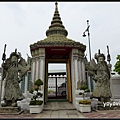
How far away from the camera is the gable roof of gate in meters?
9.47

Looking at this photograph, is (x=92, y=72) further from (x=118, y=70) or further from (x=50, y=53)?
(x=118, y=70)

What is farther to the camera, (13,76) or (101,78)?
(101,78)

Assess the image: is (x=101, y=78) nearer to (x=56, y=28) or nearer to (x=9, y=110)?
(x=9, y=110)

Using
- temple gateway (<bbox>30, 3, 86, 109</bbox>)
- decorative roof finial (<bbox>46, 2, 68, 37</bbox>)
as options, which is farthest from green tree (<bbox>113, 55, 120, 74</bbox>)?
decorative roof finial (<bbox>46, 2, 68, 37</bbox>)

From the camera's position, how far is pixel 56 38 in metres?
10.5

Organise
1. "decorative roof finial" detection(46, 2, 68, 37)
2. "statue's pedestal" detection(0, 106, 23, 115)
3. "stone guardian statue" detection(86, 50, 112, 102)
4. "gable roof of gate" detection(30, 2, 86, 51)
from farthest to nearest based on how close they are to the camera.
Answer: "decorative roof finial" detection(46, 2, 68, 37) → "gable roof of gate" detection(30, 2, 86, 51) → "stone guardian statue" detection(86, 50, 112, 102) → "statue's pedestal" detection(0, 106, 23, 115)

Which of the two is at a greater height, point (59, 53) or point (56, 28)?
point (56, 28)

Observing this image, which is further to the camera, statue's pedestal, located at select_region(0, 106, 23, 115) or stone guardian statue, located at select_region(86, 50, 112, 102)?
stone guardian statue, located at select_region(86, 50, 112, 102)

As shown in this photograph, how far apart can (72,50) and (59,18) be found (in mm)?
4700

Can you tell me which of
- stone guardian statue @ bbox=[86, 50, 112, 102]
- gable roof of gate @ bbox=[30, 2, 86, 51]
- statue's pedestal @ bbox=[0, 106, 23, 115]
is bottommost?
statue's pedestal @ bbox=[0, 106, 23, 115]

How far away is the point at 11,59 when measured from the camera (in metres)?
7.36

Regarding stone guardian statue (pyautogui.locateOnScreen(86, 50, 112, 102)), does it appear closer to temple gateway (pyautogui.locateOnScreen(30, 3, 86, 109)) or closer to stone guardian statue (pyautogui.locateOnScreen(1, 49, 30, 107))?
temple gateway (pyautogui.locateOnScreen(30, 3, 86, 109))

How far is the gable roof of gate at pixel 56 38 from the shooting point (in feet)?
31.1

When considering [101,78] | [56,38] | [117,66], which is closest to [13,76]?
[56,38]
